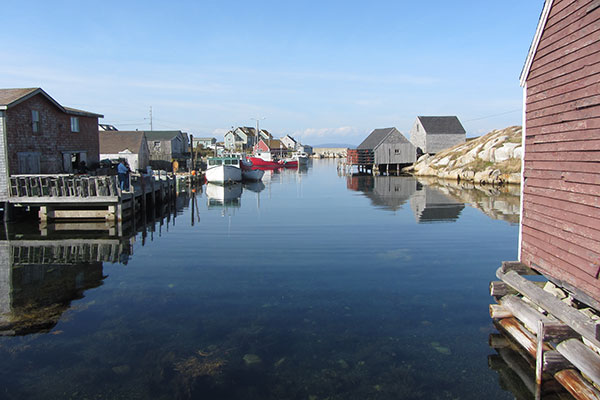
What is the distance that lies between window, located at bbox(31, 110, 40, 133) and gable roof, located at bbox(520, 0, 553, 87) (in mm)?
25656

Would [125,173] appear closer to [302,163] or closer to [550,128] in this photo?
[550,128]

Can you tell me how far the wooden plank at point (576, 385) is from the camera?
21.9 ft

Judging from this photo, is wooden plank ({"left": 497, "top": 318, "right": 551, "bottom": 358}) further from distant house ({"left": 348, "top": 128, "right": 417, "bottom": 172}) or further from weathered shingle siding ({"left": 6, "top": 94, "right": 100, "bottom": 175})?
distant house ({"left": 348, "top": 128, "right": 417, "bottom": 172})

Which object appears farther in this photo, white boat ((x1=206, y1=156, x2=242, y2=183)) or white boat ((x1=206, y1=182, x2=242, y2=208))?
white boat ((x1=206, y1=156, x2=242, y2=183))

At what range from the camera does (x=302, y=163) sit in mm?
100688

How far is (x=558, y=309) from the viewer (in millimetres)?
7574

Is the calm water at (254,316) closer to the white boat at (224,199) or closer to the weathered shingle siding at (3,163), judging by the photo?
the weathered shingle siding at (3,163)

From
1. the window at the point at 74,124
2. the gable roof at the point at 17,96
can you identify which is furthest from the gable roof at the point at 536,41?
the window at the point at 74,124

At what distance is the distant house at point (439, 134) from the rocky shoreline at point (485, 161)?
4315 mm

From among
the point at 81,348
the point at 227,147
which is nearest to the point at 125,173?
the point at 81,348

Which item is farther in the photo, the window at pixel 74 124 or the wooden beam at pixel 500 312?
the window at pixel 74 124

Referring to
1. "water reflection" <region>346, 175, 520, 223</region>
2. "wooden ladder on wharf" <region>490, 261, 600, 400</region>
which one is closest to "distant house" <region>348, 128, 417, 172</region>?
"water reflection" <region>346, 175, 520, 223</region>

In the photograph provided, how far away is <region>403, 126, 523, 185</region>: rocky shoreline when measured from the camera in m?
48.8

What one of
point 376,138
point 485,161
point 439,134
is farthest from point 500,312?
point 376,138
